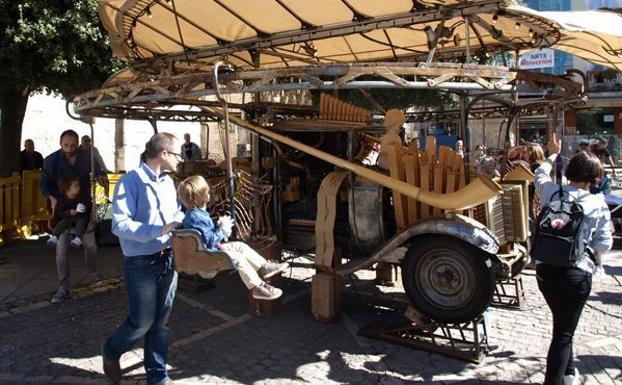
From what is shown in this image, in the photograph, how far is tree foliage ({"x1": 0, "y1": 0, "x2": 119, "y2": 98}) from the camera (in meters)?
7.86

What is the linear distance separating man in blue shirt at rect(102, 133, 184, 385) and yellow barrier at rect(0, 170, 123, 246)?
5.71 metres

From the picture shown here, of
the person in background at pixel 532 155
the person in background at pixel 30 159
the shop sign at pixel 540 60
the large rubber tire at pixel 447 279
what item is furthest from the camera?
the shop sign at pixel 540 60

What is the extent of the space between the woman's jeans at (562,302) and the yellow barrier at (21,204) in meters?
7.33

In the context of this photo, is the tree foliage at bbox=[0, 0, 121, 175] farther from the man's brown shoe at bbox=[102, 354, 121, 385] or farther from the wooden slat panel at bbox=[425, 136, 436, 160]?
the wooden slat panel at bbox=[425, 136, 436, 160]

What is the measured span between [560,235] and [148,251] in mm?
2682

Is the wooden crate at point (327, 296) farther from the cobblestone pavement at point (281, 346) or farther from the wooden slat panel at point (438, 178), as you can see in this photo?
the wooden slat panel at point (438, 178)

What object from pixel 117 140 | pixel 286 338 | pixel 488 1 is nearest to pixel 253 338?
pixel 286 338

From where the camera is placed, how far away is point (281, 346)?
4812mm

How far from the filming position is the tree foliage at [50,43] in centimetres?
786

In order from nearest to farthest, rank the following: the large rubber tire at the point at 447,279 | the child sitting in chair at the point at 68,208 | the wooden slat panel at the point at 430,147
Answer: the large rubber tire at the point at 447,279
the wooden slat panel at the point at 430,147
the child sitting in chair at the point at 68,208

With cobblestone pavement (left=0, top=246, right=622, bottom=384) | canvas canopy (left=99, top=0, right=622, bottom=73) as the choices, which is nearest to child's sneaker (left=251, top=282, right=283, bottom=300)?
cobblestone pavement (left=0, top=246, right=622, bottom=384)

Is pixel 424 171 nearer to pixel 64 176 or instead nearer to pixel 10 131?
pixel 64 176

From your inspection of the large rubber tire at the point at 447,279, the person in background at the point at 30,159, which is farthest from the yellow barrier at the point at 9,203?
the large rubber tire at the point at 447,279

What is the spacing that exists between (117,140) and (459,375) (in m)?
17.0
